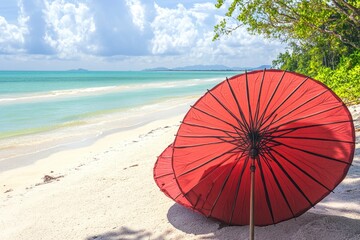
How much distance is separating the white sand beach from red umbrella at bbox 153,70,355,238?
0.36 meters

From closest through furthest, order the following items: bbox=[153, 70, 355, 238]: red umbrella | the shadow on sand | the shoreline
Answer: bbox=[153, 70, 355, 238]: red umbrella → the shadow on sand → the shoreline

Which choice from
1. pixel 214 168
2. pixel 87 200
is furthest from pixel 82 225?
pixel 214 168

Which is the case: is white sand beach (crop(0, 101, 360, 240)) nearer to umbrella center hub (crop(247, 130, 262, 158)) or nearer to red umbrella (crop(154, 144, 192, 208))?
red umbrella (crop(154, 144, 192, 208))

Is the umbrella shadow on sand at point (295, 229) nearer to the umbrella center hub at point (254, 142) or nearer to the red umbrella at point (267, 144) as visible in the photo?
the red umbrella at point (267, 144)

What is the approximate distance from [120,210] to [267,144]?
2719 mm

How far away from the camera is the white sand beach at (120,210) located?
13.8ft

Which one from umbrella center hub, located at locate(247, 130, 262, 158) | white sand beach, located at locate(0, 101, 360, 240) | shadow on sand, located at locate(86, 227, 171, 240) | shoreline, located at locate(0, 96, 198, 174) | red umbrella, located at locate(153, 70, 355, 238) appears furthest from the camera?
shoreline, located at locate(0, 96, 198, 174)

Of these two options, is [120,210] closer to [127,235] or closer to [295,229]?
[127,235]

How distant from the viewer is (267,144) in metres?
3.77

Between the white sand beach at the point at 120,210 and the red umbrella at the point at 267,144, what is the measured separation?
0.36 m

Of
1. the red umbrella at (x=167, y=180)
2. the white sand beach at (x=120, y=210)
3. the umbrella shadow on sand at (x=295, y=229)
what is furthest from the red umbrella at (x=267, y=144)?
the red umbrella at (x=167, y=180)

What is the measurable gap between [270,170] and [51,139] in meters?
11.4

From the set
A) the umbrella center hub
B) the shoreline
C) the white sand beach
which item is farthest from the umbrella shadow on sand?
the shoreline

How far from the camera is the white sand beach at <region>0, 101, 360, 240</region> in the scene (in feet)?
13.8
